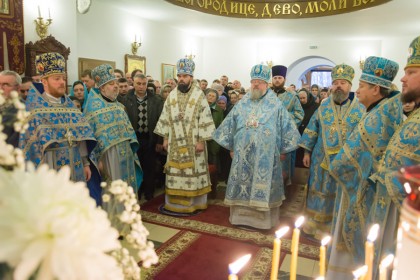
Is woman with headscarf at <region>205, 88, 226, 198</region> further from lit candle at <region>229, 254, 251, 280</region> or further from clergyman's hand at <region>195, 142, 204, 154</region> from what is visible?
lit candle at <region>229, 254, 251, 280</region>

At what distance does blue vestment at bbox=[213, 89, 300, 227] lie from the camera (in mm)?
4418

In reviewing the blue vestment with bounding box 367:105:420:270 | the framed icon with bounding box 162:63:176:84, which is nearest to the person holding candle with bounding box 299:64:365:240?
the blue vestment with bounding box 367:105:420:270

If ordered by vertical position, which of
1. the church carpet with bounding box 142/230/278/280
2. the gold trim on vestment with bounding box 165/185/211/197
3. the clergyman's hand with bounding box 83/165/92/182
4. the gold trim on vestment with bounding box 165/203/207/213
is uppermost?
the clergyman's hand with bounding box 83/165/92/182

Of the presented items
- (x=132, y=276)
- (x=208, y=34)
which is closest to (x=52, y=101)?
(x=132, y=276)

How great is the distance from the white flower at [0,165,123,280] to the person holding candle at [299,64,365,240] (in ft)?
12.4

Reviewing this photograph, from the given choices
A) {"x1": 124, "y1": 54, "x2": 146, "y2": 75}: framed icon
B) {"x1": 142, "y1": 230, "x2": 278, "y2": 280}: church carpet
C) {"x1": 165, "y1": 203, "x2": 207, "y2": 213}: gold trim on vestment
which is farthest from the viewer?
{"x1": 124, "y1": 54, "x2": 146, "y2": 75}: framed icon

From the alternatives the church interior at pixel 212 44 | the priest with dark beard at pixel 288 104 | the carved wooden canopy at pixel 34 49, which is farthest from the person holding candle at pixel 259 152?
the carved wooden canopy at pixel 34 49

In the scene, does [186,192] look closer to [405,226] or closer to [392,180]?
[392,180]

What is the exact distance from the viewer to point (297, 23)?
11.4m

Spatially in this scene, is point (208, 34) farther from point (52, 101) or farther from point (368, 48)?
point (52, 101)

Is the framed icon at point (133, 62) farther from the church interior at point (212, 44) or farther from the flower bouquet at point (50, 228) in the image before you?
the flower bouquet at point (50, 228)

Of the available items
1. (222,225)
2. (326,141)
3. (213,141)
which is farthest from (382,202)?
(213,141)

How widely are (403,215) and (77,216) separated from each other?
63 centimetres

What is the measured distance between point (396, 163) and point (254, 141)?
7.37ft
